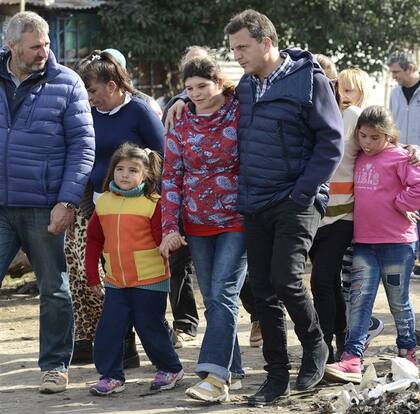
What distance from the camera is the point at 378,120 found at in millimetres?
6512

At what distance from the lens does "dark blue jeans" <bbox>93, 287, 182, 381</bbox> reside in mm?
6363

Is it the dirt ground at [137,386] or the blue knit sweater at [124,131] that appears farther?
the blue knit sweater at [124,131]

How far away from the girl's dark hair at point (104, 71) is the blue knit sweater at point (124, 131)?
0.15m

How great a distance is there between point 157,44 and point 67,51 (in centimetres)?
125

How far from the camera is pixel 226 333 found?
6.12 meters

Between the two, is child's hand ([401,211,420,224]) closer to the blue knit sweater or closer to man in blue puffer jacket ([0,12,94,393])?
the blue knit sweater

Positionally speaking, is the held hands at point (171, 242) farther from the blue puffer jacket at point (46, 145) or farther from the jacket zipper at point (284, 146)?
the jacket zipper at point (284, 146)

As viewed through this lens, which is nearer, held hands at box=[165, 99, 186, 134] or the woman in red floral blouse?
the woman in red floral blouse

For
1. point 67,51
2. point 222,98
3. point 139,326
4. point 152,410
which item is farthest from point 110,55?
point 67,51

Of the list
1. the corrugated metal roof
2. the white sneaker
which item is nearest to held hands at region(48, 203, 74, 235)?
the white sneaker

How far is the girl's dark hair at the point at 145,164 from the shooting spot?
6.45m

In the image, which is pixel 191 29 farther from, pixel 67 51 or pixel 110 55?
pixel 110 55

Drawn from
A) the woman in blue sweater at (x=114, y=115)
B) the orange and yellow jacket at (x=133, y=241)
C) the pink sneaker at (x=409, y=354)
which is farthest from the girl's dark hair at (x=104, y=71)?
the pink sneaker at (x=409, y=354)

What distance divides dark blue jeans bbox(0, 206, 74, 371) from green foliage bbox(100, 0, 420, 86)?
9230 millimetres
